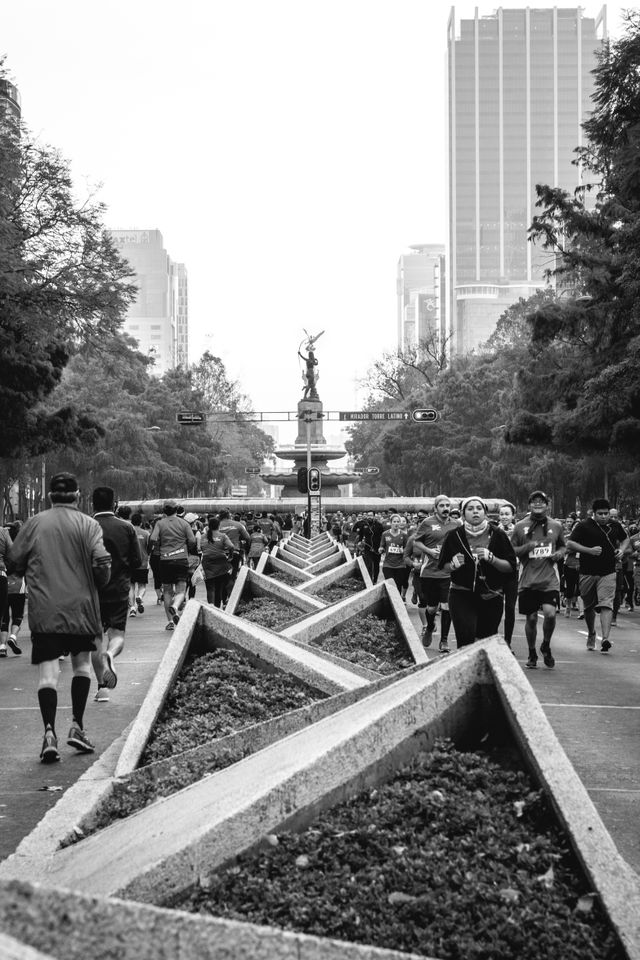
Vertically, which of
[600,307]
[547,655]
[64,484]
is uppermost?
[600,307]

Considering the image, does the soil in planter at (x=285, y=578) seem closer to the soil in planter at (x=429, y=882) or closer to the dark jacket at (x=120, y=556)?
the dark jacket at (x=120, y=556)

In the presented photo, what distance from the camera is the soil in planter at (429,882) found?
3285 mm

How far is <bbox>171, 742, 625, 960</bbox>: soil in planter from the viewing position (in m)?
3.29

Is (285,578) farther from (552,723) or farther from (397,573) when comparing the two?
(552,723)

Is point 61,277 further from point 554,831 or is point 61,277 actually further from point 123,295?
point 554,831

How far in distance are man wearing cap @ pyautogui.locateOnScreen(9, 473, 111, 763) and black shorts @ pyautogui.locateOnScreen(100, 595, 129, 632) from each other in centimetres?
171

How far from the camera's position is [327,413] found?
48781mm

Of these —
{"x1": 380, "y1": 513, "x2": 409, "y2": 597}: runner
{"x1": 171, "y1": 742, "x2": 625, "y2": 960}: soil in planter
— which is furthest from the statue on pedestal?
{"x1": 171, "y1": 742, "x2": 625, "y2": 960}: soil in planter

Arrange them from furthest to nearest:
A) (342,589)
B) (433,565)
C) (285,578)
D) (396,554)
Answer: (396,554) → (285,578) → (433,565) → (342,589)

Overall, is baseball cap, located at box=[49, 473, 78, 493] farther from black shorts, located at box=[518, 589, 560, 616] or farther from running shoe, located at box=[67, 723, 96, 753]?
black shorts, located at box=[518, 589, 560, 616]

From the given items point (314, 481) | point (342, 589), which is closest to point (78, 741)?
point (342, 589)

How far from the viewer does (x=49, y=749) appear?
27.7 ft

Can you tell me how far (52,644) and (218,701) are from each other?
2169 mm

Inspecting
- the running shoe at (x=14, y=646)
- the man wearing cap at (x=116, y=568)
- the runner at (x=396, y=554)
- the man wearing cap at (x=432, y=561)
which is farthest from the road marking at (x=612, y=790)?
the runner at (x=396, y=554)
